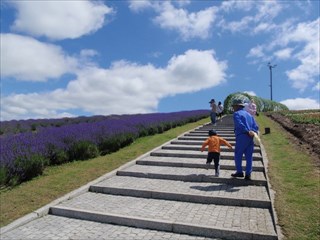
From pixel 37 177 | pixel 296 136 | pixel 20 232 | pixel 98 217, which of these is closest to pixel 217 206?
pixel 98 217

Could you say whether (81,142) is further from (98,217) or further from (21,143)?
(98,217)

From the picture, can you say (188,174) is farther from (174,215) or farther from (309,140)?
(309,140)

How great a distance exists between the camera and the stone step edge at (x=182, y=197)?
6.29m

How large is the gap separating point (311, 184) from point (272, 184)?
28.3 inches

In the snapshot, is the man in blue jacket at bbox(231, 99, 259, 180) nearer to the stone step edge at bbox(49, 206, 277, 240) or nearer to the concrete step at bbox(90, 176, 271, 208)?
the concrete step at bbox(90, 176, 271, 208)

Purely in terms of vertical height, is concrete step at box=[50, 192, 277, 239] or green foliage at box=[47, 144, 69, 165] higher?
green foliage at box=[47, 144, 69, 165]

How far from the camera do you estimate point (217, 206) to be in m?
6.39

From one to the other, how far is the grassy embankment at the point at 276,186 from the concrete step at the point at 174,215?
0.38 metres

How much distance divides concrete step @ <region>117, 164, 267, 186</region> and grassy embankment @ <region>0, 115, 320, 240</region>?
373mm

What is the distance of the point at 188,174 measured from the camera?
8.30 meters

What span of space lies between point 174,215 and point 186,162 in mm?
3605

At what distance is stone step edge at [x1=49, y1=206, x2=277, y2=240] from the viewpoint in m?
5.10

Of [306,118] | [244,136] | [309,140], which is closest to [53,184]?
[244,136]

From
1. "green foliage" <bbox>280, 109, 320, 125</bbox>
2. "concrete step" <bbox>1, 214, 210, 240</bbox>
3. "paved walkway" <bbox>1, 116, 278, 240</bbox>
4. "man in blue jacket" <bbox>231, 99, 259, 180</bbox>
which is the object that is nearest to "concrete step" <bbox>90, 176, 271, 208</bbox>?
"paved walkway" <bbox>1, 116, 278, 240</bbox>
